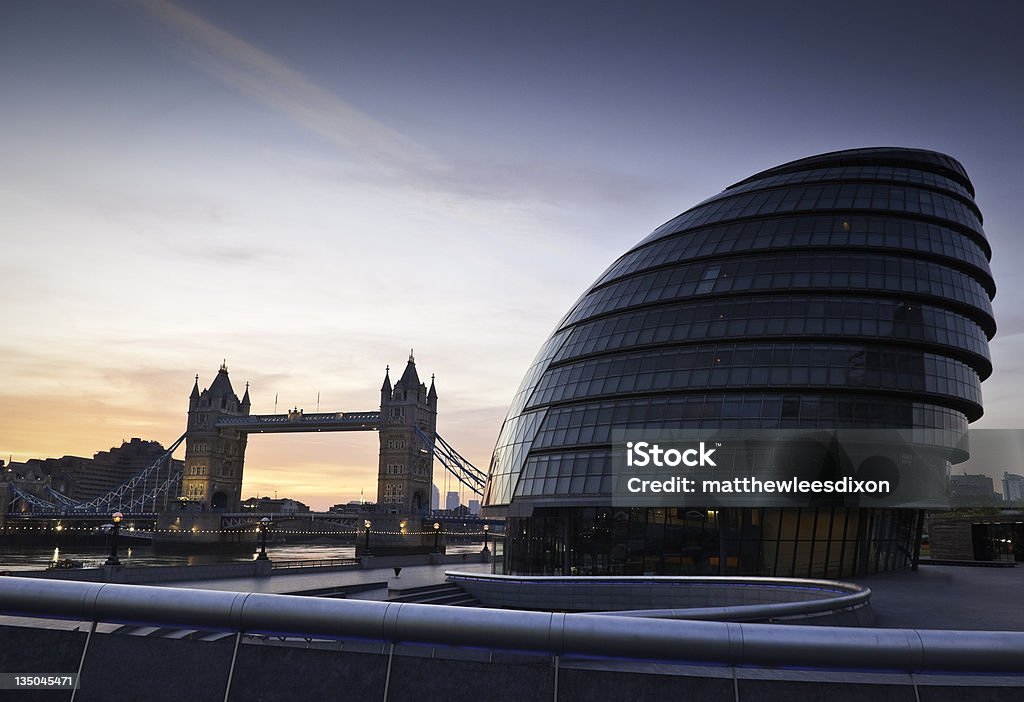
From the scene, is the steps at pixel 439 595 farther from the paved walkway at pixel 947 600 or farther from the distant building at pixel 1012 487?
the distant building at pixel 1012 487

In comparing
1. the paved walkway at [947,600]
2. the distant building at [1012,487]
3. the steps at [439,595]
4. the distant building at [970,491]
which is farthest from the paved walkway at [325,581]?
the distant building at [1012,487]

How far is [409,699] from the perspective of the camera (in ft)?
32.9

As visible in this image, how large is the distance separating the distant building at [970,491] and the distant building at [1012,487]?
119 cm

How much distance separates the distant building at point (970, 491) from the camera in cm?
5812

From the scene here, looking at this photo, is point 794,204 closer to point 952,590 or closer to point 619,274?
point 619,274

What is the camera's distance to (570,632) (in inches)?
380

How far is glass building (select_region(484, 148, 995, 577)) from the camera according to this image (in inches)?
1916

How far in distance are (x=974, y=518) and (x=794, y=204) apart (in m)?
45.6

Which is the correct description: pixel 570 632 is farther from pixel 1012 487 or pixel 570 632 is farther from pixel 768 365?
pixel 1012 487

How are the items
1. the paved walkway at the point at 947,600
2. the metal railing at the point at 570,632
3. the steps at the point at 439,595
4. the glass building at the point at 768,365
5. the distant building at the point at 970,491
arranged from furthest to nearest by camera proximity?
the distant building at the point at 970,491 → the glass building at the point at 768,365 → the steps at the point at 439,595 → the paved walkway at the point at 947,600 → the metal railing at the point at 570,632

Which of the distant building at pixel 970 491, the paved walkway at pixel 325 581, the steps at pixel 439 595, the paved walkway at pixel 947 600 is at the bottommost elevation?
the paved walkway at pixel 325 581

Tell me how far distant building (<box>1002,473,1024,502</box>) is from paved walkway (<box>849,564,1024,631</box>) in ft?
46.0

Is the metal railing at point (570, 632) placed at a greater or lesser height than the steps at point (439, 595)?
greater

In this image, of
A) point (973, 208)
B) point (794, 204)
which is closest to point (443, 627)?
point (794, 204)
